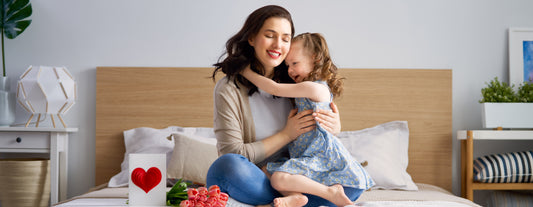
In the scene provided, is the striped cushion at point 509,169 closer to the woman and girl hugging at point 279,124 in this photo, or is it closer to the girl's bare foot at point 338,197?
the woman and girl hugging at point 279,124

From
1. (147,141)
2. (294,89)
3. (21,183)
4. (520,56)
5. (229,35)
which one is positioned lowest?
(21,183)

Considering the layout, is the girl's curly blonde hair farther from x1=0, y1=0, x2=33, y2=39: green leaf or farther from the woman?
x1=0, y1=0, x2=33, y2=39: green leaf

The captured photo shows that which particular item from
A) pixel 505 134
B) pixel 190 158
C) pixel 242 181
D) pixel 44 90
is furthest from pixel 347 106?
pixel 44 90

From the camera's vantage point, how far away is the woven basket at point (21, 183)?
2535mm

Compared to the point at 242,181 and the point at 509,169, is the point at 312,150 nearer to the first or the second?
the point at 242,181

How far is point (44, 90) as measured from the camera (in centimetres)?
268

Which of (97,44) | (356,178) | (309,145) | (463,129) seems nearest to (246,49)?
(309,145)

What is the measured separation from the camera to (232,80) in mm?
1792

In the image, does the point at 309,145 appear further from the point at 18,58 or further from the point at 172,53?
the point at 18,58

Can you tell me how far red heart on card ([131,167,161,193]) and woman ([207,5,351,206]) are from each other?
0.20m

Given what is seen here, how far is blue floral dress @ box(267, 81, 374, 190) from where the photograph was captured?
158 centimetres

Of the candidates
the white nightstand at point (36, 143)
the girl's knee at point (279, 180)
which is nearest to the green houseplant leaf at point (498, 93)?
the girl's knee at point (279, 180)

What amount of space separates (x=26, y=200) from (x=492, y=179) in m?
2.55

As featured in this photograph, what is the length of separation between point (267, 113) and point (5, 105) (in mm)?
1823
